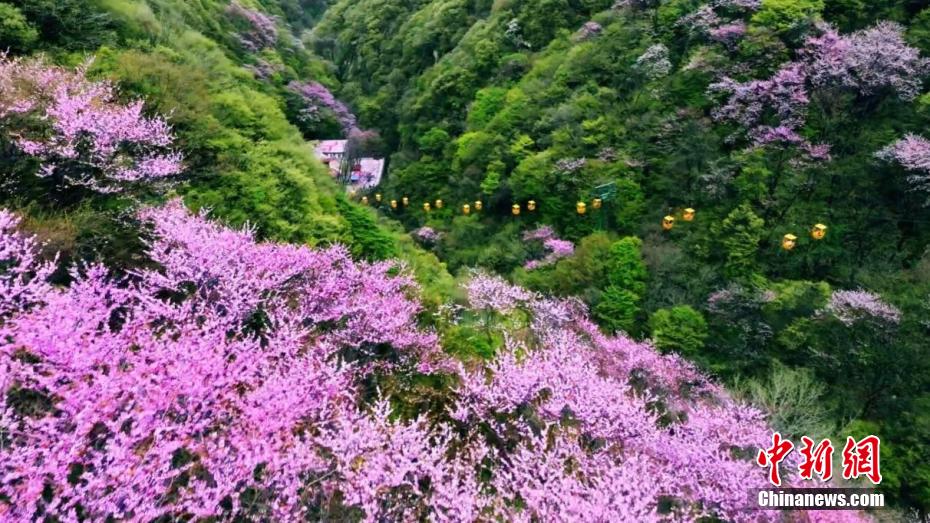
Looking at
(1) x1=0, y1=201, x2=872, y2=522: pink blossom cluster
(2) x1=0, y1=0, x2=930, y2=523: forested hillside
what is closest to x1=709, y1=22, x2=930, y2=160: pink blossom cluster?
(2) x1=0, y1=0, x2=930, y2=523: forested hillside

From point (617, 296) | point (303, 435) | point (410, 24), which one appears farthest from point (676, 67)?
point (410, 24)

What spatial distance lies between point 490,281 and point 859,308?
13.9 m

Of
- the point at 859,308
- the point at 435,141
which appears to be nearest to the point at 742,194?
the point at 859,308

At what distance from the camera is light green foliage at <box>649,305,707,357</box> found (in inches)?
786

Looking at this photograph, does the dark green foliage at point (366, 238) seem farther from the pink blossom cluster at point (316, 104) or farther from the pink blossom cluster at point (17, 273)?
the pink blossom cluster at point (316, 104)

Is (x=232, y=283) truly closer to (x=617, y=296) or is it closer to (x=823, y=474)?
(x=823, y=474)

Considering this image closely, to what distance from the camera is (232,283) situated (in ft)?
36.9

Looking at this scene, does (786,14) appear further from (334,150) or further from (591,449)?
(334,150)

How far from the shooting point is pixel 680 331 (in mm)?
20156

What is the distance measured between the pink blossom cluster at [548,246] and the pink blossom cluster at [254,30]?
2644 centimetres

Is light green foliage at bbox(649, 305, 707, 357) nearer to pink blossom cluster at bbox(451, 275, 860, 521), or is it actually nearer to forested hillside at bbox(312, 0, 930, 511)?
forested hillside at bbox(312, 0, 930, 511)

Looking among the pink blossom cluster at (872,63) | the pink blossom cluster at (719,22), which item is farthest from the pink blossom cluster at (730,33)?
the pink blossom cluster at (872,63)

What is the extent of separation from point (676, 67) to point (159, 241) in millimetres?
29458

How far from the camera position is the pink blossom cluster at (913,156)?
19234mm
